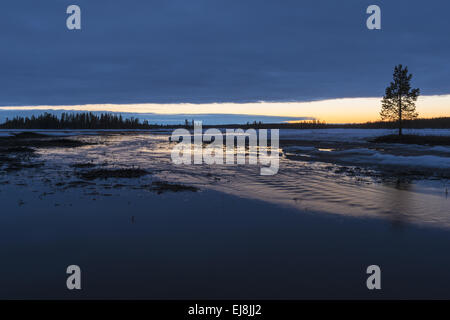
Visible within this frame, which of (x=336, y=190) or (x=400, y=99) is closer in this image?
(x=336, y=190)

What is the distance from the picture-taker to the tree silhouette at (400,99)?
46.8 meters

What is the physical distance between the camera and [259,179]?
15016 millimetres

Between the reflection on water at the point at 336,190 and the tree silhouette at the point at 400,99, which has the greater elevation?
the tree silhouette at the point at 400,99

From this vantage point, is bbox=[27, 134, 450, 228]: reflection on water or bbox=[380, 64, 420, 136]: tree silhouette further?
bbox=[380, 64, 420, 136]: tree silhouette

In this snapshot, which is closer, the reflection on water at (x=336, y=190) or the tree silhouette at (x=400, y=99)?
the reflection on water at (x=336, y=190)

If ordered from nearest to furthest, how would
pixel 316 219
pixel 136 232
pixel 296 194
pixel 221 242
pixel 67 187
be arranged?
pixel 221 242 → pixel 136 232 → pixel 316 219 → pixel 296 194 → pixel 67 187

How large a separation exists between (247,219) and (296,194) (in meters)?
3.83

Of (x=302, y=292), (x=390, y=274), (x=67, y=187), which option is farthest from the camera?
(x=67, y=187)

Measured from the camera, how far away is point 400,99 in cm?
4772

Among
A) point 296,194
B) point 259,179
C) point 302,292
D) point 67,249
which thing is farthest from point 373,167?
point 67,249

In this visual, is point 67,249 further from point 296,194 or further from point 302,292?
point 296,194

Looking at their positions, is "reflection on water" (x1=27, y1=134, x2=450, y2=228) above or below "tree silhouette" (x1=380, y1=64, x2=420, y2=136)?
below

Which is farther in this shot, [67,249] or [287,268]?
[67,249]

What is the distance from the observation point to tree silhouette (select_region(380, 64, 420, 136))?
4678 cm
